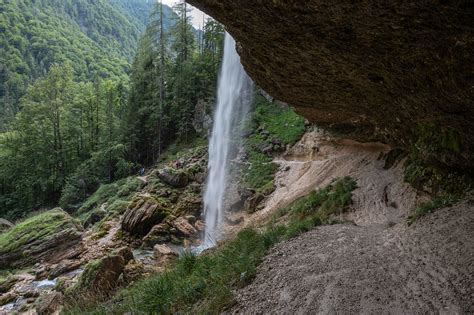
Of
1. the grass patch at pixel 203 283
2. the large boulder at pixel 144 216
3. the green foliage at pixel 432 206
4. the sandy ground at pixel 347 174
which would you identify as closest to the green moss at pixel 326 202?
the sandy ground at pixel 347 174

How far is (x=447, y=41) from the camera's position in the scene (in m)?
3.79

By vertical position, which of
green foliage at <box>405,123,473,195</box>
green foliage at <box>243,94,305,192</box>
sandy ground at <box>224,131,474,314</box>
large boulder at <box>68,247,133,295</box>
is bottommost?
large boulder at <box>68,247,133,295</box>

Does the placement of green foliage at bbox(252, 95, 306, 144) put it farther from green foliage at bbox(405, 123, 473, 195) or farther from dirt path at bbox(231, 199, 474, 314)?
dirt path at bbox(231, 199, 474, 314)

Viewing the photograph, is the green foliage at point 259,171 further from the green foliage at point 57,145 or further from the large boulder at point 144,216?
the green foliage at point 57,145

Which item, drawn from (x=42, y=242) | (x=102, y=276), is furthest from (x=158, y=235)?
(x=102, y=276)

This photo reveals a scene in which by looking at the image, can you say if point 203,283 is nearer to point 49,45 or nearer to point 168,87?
point 168,87

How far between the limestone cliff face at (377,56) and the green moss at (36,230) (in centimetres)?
1561

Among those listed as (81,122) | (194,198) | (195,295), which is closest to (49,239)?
(194,198)

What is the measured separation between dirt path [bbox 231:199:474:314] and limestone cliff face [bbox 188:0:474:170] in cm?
183

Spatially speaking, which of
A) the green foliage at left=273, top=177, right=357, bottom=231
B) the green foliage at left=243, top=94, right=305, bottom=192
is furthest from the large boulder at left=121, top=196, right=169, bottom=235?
the green foliage at left=273, top=177, right=357, bottom=231

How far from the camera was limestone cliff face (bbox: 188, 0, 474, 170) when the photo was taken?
11.6 ft

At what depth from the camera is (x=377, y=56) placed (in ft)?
15.3

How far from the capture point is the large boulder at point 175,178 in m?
22.4

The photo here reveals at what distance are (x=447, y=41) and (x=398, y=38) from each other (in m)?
0.50
